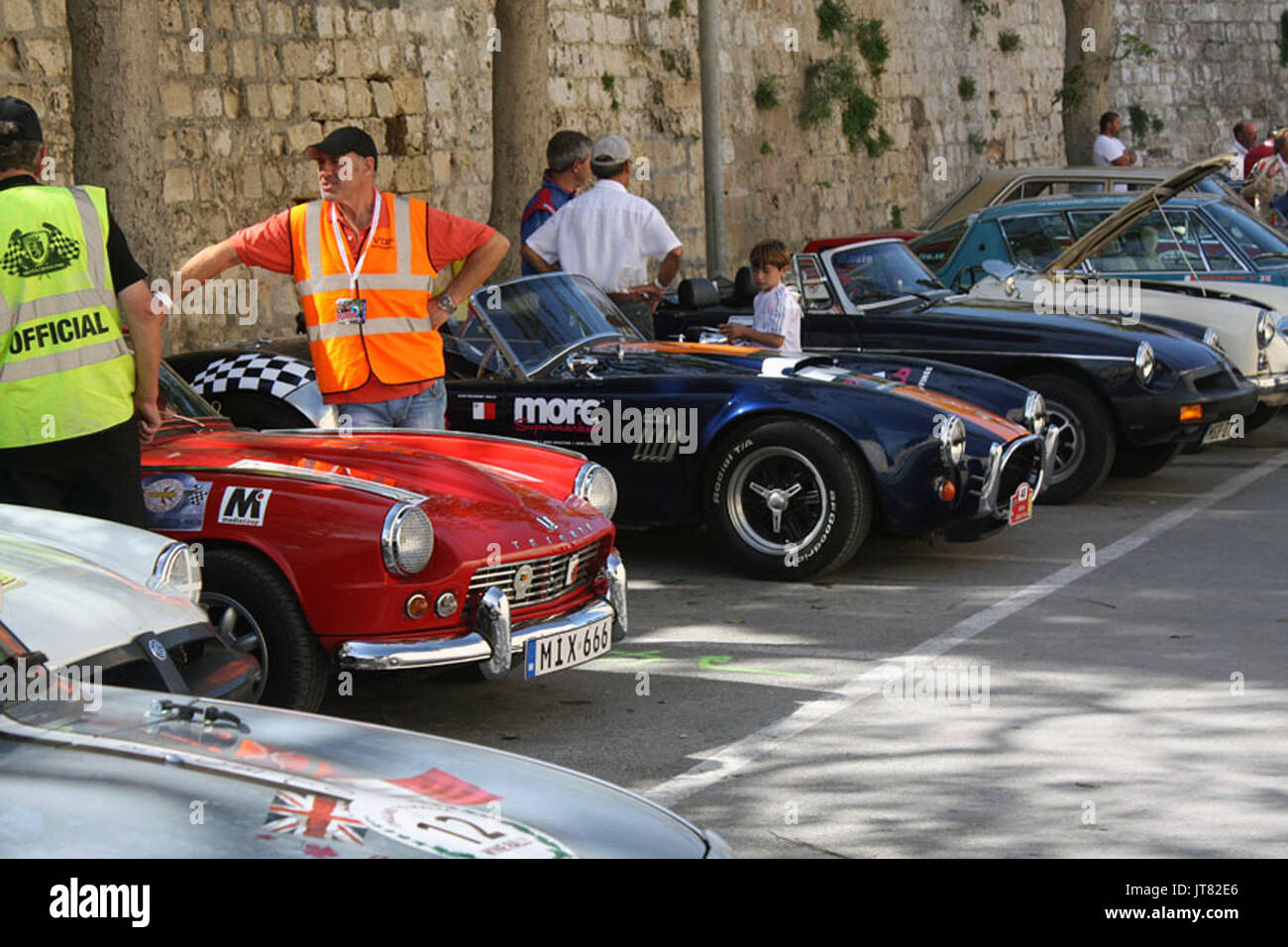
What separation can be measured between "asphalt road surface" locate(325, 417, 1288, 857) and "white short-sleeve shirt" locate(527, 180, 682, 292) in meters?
1.85

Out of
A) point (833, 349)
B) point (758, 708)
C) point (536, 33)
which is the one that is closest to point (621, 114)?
point (536, 33)

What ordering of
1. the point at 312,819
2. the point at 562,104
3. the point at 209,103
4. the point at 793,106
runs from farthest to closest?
the point at 793,106
the point at 562,104
the point at 209,103
the point at 312,819

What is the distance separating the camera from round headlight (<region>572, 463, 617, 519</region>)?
6.95 metres

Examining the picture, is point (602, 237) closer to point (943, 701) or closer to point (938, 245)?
point (938, 245)

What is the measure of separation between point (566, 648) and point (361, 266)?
195 cm

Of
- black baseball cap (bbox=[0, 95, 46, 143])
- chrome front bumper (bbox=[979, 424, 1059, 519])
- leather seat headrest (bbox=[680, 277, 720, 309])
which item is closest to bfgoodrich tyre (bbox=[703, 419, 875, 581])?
chrome front bumper (bbox=[979, 424, 1059, 519])

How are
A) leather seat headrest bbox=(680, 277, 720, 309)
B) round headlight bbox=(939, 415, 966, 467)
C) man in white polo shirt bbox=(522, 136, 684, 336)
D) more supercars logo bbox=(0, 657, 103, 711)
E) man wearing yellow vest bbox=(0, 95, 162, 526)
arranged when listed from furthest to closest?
1. man in white polo shirt bbox=(522, 136, 684, 336)
2. leather seat headrest bbox=(680, 277, 720, 309)
3. round headlight bbox=(939, 415, 966, 467)
4. man wearing yellow vest bbox=(0, 95, 162, 526)
5. more supercars logo bbox=(0, 657, 103, 711)

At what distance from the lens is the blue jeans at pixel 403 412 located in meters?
7.40

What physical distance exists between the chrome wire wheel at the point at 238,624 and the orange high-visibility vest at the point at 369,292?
1.66m

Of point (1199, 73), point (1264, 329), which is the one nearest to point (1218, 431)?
point (1264, 329)

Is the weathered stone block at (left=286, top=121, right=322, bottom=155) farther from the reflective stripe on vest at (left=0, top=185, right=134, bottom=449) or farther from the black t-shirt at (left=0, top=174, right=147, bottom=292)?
the reflective stripe on vest at (left=0, top=185, right=134, bottom=449)

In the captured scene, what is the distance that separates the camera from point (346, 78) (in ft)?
53.3

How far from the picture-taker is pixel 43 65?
1271 cm
